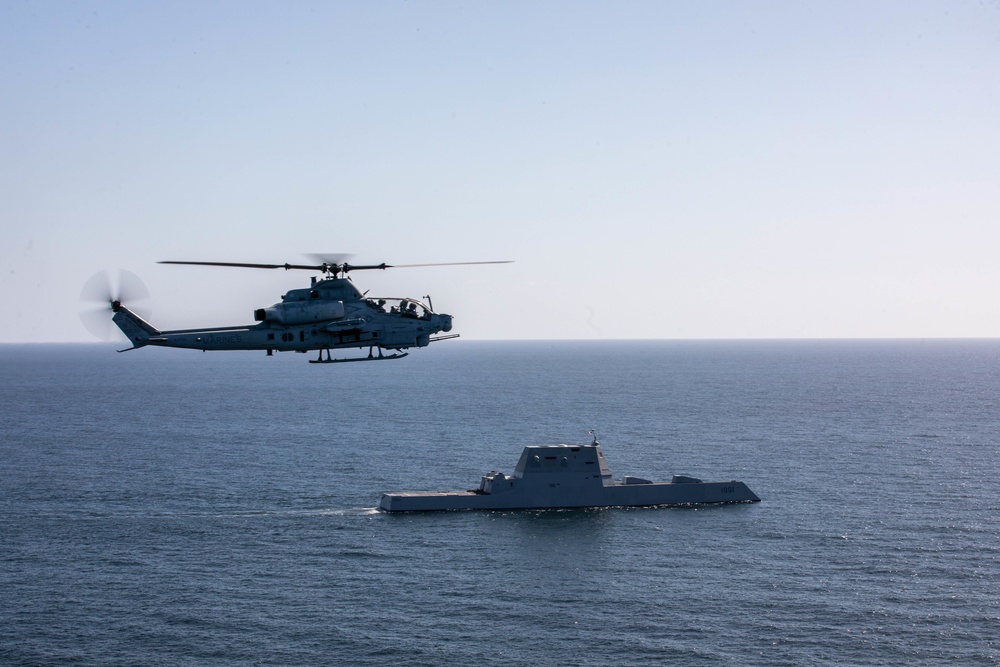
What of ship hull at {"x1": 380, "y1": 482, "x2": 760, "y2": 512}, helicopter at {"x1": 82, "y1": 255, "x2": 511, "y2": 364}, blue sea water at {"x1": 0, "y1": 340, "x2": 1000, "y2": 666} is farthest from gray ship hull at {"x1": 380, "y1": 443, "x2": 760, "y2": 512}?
helicopter at {"x1": 82, "y1": 255, "x2": 511, "y2": 364}

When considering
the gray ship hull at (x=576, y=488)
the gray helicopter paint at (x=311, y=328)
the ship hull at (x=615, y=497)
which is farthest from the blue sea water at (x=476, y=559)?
the gray helicopter paint at (x=311, y=328)

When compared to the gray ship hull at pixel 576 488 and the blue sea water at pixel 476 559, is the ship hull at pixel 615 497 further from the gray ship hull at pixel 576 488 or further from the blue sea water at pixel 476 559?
the blue sea water at pixel 476 559

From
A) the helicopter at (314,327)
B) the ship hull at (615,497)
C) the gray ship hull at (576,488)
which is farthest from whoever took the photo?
the gray ship hull at (576,488)

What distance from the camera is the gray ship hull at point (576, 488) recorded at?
279ft

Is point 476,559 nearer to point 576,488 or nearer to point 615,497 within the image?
point 576,488

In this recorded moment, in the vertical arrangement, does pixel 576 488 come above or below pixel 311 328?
below

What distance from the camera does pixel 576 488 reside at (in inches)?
3388

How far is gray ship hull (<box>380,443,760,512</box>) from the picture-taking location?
8506 cm

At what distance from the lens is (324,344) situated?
49.4 metres

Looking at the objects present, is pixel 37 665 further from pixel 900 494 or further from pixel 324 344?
pixel 900 494

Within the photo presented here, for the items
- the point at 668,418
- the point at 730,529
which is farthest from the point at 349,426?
the point at 730,529

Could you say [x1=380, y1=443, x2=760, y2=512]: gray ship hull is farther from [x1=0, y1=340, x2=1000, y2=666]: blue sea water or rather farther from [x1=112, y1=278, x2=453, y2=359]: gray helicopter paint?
[x1=112, y1=278, x2=453, y2=359]: gray helicopter paint

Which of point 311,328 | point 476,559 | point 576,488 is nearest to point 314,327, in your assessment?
point 311,328

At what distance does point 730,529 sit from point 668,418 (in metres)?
75.4
